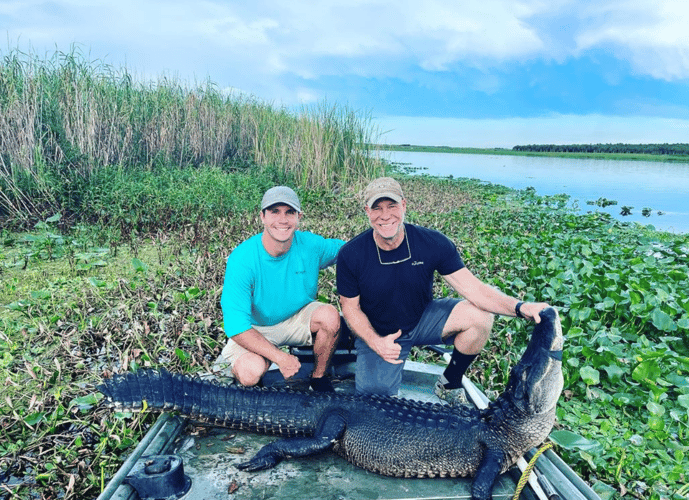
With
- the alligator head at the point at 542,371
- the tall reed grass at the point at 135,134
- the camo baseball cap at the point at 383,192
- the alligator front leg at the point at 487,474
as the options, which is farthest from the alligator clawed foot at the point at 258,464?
the tall reed grass at the point at 135,134

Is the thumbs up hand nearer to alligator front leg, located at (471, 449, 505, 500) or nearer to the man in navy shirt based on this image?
the man in navy shirt

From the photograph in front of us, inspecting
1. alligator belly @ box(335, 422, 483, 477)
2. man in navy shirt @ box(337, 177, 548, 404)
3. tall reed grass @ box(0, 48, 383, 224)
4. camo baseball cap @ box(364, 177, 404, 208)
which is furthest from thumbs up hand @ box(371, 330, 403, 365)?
tall reed grass @ box(0, 48, 383, 224)

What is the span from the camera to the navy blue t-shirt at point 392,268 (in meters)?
2.97

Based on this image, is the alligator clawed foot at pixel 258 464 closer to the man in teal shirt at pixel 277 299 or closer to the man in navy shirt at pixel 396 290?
the man in teal shirt at pixel 277 299

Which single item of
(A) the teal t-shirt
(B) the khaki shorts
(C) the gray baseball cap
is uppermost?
(C) the gray baseball cap

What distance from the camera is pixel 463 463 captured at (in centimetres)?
240

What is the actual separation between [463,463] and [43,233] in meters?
5.86

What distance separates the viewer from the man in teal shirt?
9.50 feet

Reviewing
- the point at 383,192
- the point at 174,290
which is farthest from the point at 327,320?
the point at 174,290

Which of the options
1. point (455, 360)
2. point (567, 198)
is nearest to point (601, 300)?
point (455, 360)

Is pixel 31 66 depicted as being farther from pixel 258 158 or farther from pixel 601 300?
pixel 601 300

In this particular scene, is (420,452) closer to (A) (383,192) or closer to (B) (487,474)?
(B) (487,474)

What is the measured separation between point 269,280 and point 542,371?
1.69 meters

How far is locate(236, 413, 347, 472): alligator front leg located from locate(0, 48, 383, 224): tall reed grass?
19.6ft
